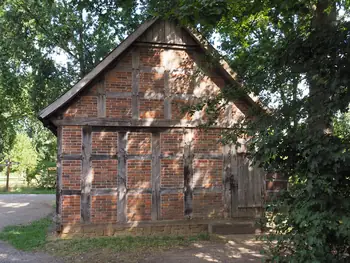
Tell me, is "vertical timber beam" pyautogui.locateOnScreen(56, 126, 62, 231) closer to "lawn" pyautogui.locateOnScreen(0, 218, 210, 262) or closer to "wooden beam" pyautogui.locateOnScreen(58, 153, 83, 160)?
"wooden beam" pyautogui.locateOnScreen(58, 153, 83, 160)

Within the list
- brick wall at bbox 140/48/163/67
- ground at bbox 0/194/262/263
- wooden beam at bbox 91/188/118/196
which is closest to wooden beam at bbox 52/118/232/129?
brick wall at bbox 140/48/163/67

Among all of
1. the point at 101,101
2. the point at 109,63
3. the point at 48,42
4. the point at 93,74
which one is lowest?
the point at 101,101

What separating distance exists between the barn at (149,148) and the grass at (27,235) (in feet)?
2.18

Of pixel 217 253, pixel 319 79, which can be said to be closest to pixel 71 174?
pixel 217 253

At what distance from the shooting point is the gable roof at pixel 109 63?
28.9ft

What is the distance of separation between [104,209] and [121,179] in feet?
2.88

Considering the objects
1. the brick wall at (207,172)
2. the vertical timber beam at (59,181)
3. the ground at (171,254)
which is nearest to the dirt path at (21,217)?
the ground at (171,254)

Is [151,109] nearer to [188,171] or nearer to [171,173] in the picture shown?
[171,173]

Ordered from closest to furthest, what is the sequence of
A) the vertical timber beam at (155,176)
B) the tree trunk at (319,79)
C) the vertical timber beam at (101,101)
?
the tree trunk at (319,79) < the vertical timber beam at (101,101) < the vertical timber beam at (155,176)

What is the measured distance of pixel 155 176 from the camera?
9656 mm

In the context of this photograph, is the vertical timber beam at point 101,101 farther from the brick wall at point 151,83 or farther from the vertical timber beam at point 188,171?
the vertical timber beam at point 188,171

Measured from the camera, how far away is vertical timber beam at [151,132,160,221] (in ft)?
31.5

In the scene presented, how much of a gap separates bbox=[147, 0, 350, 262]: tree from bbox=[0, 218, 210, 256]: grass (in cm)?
429

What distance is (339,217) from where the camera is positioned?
418 centimetres
